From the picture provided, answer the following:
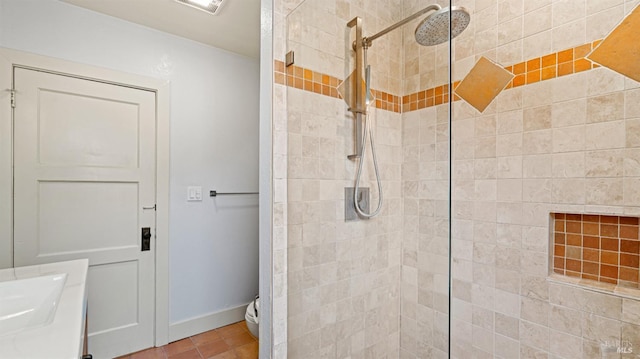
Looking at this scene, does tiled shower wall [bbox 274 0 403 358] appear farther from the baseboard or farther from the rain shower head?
the baseboard

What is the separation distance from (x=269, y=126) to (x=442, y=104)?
95cm

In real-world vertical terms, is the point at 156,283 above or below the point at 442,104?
A: below

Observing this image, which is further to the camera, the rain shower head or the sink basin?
the rain shower head

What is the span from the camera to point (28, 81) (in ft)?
5.89

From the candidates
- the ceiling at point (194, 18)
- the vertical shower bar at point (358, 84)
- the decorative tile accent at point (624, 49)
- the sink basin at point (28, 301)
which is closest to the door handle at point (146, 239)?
the sink basin at point (28, 301)

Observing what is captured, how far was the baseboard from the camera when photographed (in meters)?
2.28

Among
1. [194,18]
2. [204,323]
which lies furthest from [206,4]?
[204,323]

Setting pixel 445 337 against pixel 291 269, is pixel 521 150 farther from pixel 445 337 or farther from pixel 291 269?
pixel 291 269

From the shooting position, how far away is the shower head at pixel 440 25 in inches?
50.5

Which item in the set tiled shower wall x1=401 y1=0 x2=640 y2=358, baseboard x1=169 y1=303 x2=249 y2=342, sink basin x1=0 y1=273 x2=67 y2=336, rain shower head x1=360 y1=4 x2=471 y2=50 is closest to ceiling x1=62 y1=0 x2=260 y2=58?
rain shower head x1=360 y1=4 x2=471 y2=50

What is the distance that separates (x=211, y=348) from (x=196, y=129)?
5.77 ft

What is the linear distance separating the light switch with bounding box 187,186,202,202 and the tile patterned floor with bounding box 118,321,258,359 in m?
1.13

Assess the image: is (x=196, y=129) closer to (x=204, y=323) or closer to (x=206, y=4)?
(x=206, y=4)

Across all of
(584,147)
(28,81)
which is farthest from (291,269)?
(28,81)
